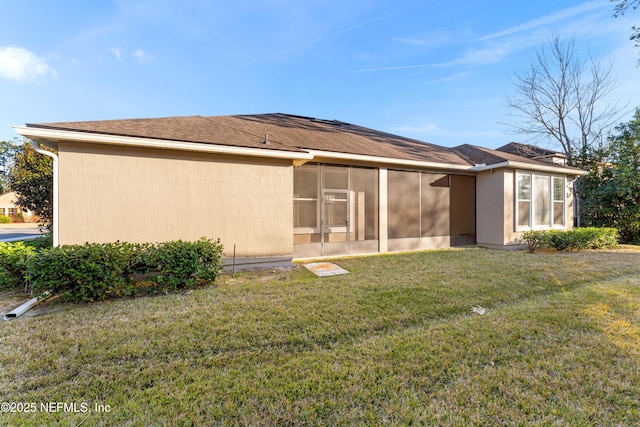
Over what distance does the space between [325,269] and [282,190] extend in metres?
2.45

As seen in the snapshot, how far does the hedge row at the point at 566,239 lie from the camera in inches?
384

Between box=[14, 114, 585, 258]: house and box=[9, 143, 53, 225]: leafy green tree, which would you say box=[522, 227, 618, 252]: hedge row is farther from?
box=[9, 143, 53, 225]: leafy green tree

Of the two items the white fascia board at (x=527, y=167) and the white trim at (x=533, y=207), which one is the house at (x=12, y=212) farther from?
the white trim at (x=533, y=207)

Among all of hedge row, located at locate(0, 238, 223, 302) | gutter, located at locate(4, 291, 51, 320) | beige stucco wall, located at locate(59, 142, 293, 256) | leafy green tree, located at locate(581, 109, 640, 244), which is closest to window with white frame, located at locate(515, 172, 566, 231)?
leafy green tree, located at locate(581, 109, 640, 244)

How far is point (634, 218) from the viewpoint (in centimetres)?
1209

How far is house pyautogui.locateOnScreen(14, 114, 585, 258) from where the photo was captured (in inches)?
226

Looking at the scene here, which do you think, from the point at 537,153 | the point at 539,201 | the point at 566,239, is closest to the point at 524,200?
the point at 539,201

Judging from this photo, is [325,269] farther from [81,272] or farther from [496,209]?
[496,209]

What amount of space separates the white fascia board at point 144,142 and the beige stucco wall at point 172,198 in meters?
0.23

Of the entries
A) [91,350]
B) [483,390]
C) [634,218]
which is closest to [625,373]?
[483,390]

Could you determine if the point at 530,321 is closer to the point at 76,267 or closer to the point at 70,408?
the point at 70,408

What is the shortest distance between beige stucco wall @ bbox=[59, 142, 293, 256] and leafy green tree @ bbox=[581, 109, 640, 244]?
Result: 14991mm

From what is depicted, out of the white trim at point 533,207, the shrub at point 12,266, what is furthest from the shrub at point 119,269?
the white trim at point 533,207

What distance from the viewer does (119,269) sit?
4.75 metres
